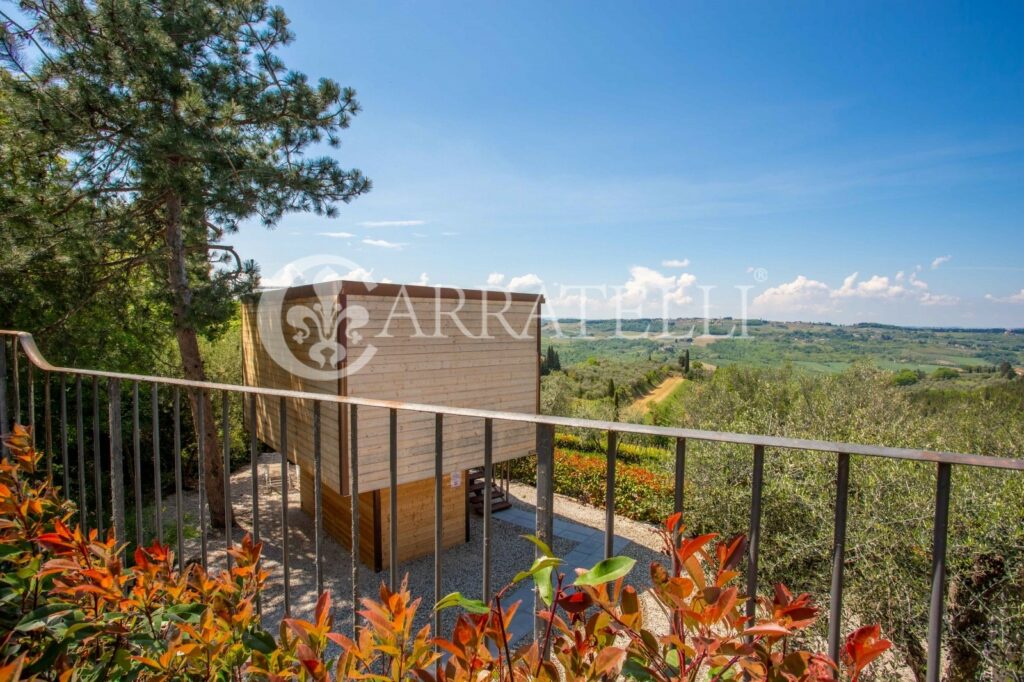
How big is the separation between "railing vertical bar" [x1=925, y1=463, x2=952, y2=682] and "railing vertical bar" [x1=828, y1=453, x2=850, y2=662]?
117 millimetres

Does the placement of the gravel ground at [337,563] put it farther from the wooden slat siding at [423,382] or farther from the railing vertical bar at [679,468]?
the railing vertical bar at [679,468]

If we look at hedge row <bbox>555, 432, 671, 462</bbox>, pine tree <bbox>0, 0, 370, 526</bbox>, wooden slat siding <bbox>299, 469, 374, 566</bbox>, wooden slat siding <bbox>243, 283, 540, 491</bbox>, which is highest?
pine tree <bbox>0, 0, 370, 526</bbox>

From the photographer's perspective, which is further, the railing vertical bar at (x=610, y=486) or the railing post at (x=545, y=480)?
the railing post at (x=545, y=480)

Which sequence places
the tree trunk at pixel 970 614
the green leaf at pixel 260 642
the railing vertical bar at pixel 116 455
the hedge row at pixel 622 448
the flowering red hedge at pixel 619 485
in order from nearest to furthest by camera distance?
the green leaf at pixel 260 642
the railing vertical bar at pixel 116 455
the tree trunk at pixel 970 614
the flowering red hedge at pixel 619 485
the hedge row at pixel 622 448

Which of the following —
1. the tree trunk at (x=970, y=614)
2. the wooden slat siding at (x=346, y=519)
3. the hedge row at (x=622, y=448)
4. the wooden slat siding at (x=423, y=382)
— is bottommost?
the hedge row at (x=622, y=448)

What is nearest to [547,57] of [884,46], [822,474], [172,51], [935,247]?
[172,51]

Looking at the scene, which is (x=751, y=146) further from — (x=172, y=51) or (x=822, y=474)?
(x=172, y=51)

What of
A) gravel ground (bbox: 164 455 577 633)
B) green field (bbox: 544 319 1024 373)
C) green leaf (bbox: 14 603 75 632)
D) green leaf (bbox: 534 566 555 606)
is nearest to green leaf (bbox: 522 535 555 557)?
green leaf (bbox: 534 566 555 606)

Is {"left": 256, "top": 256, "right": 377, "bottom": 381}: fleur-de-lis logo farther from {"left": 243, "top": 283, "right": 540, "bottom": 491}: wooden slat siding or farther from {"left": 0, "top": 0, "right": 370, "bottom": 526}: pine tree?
{"left": 0, "top": 0, "right": 370, "bottom": 526}: pine tree

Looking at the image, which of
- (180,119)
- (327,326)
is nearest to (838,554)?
(327,326)

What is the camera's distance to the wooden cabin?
669cm

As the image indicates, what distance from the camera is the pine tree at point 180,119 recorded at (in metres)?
4.99

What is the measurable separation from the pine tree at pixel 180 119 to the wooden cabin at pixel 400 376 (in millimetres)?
1352

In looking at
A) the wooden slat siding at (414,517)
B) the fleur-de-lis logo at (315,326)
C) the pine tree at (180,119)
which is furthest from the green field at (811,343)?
the pine tree at (180,119)
